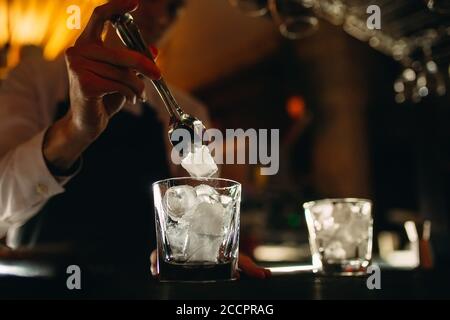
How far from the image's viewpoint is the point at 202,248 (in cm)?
66

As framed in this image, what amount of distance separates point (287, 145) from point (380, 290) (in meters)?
4.17

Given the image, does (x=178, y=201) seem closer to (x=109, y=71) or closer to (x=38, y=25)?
(x=109, y=71)

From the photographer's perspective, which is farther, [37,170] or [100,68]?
[37,170]

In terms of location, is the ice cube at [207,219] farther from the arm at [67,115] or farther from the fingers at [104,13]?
the fingers at [104,13]

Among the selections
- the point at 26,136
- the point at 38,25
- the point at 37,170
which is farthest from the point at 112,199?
the point at 38,25

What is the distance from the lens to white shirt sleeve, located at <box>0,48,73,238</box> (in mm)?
1006

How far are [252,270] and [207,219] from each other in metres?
0.14

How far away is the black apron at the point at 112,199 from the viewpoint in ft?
5.06

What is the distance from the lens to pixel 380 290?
23.1 inches

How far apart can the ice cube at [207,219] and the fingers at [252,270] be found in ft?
0.36

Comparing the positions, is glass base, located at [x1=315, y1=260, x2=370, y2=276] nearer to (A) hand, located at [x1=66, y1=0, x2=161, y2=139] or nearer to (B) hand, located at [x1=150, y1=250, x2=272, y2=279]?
(B) hand, located at [x1=150, y1=250, x2=272, y2=279]

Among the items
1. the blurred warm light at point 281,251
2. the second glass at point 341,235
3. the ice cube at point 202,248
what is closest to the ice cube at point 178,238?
the ice cube at point 202,248
